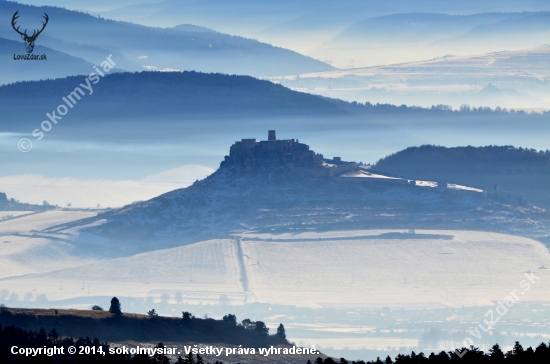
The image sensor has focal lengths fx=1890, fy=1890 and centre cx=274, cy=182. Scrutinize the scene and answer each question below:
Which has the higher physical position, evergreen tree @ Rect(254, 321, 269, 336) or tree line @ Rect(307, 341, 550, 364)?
evergreen tree @ Rect(254, 321, 269, 336)

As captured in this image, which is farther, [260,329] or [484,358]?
[260,329]

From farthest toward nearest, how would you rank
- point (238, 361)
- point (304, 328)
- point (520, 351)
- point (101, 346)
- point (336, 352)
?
point (304, 328), point (336, 352), point (238, 361), point (101, 346), point (520, 351)

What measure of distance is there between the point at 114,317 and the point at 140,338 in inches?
146

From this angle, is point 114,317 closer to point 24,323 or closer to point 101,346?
point 24,323

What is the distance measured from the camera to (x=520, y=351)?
9806 centimetres

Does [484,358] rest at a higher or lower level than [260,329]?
lower

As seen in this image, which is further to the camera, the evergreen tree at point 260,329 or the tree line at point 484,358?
the evergreen tree at point 260,329

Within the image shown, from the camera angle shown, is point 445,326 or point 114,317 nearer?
point 114,317

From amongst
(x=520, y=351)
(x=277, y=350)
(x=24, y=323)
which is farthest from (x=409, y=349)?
(x=520, y=351)

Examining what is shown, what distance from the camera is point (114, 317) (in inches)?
4993

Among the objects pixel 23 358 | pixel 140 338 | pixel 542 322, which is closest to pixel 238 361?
pixel 140 338

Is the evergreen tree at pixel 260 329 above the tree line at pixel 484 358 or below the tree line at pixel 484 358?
above

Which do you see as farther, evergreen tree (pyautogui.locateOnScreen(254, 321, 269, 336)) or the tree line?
evergreen tree (pyautogui.locateOnScreen(254, 321, 269, 336))

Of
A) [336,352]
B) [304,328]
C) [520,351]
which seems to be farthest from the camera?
[304,328]
